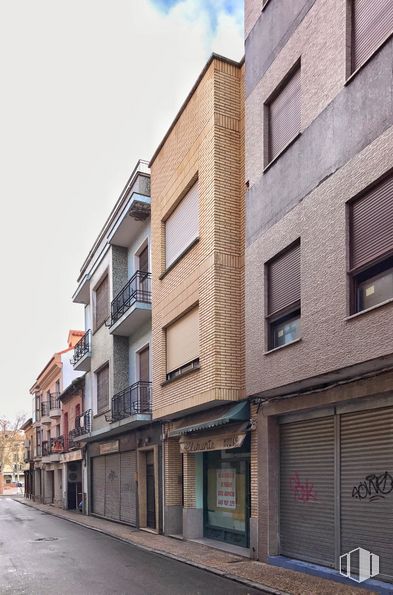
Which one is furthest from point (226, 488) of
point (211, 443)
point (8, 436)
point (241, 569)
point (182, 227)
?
point (8, 436)

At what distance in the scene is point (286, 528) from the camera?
10.8 meters

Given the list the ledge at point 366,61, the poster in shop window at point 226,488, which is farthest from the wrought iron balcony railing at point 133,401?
the ledge at point 366,61

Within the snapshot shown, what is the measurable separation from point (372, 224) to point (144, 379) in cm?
1210

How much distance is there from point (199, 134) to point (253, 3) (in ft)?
9.64

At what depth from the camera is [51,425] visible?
4153 cm

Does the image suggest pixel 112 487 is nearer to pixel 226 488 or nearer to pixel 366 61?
pixel 226 488

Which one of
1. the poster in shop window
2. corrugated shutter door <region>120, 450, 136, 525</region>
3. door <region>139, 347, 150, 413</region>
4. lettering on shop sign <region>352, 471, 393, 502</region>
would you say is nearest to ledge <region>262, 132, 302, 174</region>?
lettering on shop sign <region>352, 471, 393, 502</region>

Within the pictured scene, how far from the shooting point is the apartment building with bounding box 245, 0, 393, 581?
27.0ft

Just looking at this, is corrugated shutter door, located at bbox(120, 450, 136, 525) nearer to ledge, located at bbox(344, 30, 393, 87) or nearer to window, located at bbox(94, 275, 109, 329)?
window, located at bbox(94, 275, 109, 329)

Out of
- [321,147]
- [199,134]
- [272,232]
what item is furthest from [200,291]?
[321,147]

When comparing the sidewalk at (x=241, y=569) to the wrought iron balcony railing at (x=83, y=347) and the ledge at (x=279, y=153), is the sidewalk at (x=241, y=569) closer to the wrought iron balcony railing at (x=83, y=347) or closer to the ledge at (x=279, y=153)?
the ledge at (x=279, y=153)

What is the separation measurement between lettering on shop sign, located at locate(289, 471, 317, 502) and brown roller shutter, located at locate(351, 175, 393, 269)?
13.4ft

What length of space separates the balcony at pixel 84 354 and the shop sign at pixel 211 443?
10.8m

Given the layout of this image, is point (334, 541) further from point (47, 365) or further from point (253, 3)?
point (47, 365)
